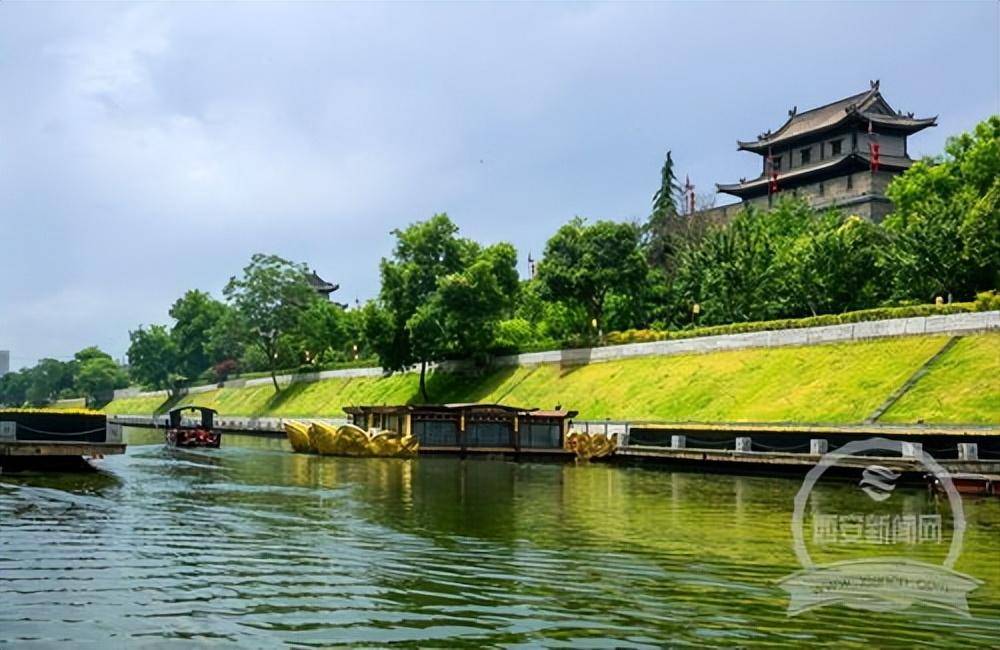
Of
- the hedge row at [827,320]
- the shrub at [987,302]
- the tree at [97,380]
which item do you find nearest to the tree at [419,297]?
the hedge row at [827,320]

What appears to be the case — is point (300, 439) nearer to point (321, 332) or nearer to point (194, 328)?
point (321, 332)

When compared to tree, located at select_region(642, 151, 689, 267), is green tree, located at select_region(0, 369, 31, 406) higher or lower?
lower

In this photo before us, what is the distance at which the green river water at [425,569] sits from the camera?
11664 mm

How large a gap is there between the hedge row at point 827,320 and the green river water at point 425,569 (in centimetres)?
2159

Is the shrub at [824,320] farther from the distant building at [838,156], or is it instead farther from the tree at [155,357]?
the tree at [155,357]

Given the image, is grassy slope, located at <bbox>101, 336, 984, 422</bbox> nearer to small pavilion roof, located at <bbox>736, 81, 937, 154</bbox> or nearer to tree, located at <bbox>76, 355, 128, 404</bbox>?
small pavilion roof, located at <bbox>736, 81, 937, 154</bbox>

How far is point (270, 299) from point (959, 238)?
229 feet

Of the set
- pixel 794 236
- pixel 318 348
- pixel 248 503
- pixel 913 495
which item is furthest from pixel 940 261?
pixel 318 348

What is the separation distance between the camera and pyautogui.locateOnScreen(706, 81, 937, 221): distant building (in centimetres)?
8506

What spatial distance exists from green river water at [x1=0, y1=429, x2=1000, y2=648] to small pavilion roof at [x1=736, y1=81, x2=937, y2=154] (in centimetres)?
6594

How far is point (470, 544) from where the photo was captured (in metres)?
18.4

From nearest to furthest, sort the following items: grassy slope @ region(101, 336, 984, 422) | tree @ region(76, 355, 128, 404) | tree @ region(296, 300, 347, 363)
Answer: grassy slope @ region(101, 336, 984, 422)
tree @ region(296, 300, 347, 363)
tree @ region(76, 355, 128, 404)

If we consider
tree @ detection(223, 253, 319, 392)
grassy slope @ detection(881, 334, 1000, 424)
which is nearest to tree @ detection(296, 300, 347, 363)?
tree @ detection(223, 253, 319, 392)

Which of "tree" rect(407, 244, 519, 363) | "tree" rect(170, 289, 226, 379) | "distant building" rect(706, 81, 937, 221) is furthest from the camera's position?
"tree" rect(170, 289, 226, 379)
